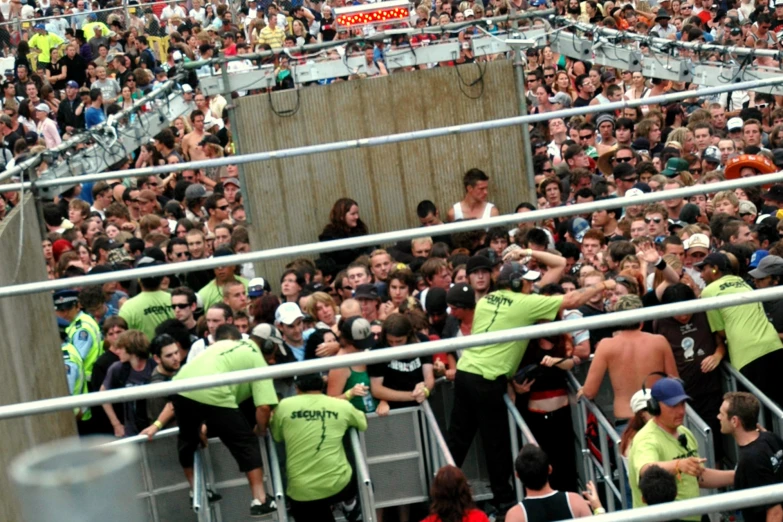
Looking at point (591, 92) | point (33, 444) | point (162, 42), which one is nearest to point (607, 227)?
point (33, 444)

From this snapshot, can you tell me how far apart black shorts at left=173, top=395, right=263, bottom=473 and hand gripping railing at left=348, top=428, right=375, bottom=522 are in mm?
550

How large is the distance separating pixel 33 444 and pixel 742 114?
10078 millimetres

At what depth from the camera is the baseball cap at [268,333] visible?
7.61m

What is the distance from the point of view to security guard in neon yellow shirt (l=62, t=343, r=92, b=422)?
310 inches

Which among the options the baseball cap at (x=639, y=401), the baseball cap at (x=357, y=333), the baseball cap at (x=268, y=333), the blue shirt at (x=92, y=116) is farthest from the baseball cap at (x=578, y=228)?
the blue shirt at (x=92, y=116)

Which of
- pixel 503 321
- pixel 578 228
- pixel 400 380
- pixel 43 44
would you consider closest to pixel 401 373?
pixel 400 380

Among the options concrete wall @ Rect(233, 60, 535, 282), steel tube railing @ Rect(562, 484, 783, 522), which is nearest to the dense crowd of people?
concrete wall @ Rect(233, 60, 535, 282)

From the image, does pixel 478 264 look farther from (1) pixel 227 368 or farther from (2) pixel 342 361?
(2) pixel 342 361

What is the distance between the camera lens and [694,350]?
25.3 feet

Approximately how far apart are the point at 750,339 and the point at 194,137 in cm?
1006

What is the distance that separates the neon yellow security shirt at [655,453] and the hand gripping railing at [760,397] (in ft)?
2.76

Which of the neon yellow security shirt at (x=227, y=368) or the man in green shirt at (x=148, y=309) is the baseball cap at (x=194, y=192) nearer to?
the man in green shirt at (x=148, y=309)

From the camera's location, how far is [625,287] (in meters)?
7.91

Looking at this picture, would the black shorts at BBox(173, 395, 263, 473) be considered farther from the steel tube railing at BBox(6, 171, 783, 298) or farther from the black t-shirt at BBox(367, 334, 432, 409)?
the steel tube railing at BBox(6, 171, 783, 298)
